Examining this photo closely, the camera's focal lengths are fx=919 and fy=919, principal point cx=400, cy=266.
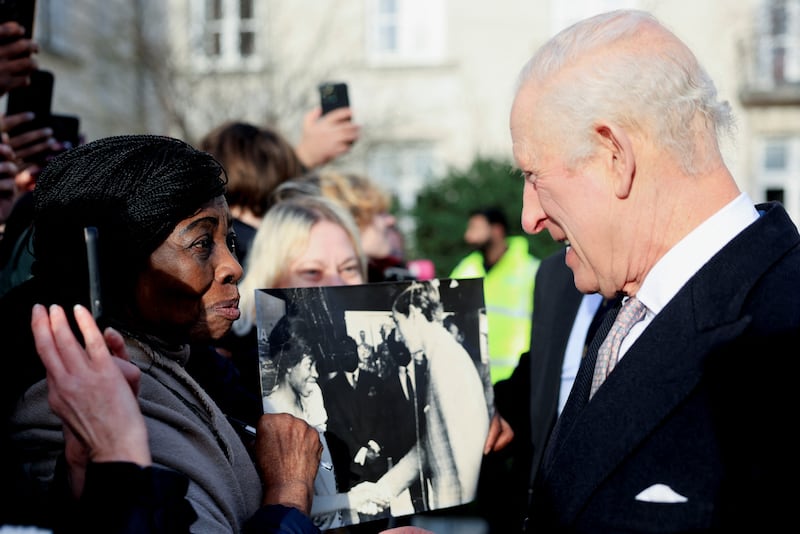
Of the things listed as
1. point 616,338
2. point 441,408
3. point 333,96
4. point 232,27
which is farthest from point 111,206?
point 232,27

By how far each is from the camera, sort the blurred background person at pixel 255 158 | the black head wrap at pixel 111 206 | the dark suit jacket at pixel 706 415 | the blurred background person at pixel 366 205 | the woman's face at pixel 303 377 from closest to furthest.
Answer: the dark suit jacket at pixel 706 415 → the black head wrap at pixel 111 206 → the woman's face at pixel 303 377 → the blurred background person at pixel 255 158 → the blurred background person at pixel 366 205

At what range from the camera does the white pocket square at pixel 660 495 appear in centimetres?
164

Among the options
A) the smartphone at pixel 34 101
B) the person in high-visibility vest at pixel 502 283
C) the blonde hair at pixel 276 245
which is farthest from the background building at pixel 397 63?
the blonde hair at pixel 276 245

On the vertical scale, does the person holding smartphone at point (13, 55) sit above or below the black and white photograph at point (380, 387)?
above

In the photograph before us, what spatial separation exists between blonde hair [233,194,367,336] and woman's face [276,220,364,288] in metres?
0.02

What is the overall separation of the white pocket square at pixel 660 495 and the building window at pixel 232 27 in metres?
14.4

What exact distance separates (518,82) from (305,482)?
0.98 m

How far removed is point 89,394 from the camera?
1479mm

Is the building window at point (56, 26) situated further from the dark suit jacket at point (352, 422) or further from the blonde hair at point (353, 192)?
the dark suit jacket at point (352, 422)

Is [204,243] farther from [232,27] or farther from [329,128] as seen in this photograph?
[232,27]

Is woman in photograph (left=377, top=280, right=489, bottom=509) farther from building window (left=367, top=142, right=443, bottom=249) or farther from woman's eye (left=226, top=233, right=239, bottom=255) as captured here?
building window (left=367, top=142, right=443, bottom=249)

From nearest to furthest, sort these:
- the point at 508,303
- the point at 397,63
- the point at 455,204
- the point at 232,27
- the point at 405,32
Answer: the point at 508,303 < the point at 455,204 < the point at 232,27 < the point at 397,63 < the point at 405,32

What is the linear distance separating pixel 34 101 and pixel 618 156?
214 centimetres

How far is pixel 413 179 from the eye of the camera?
1703 centimetres
